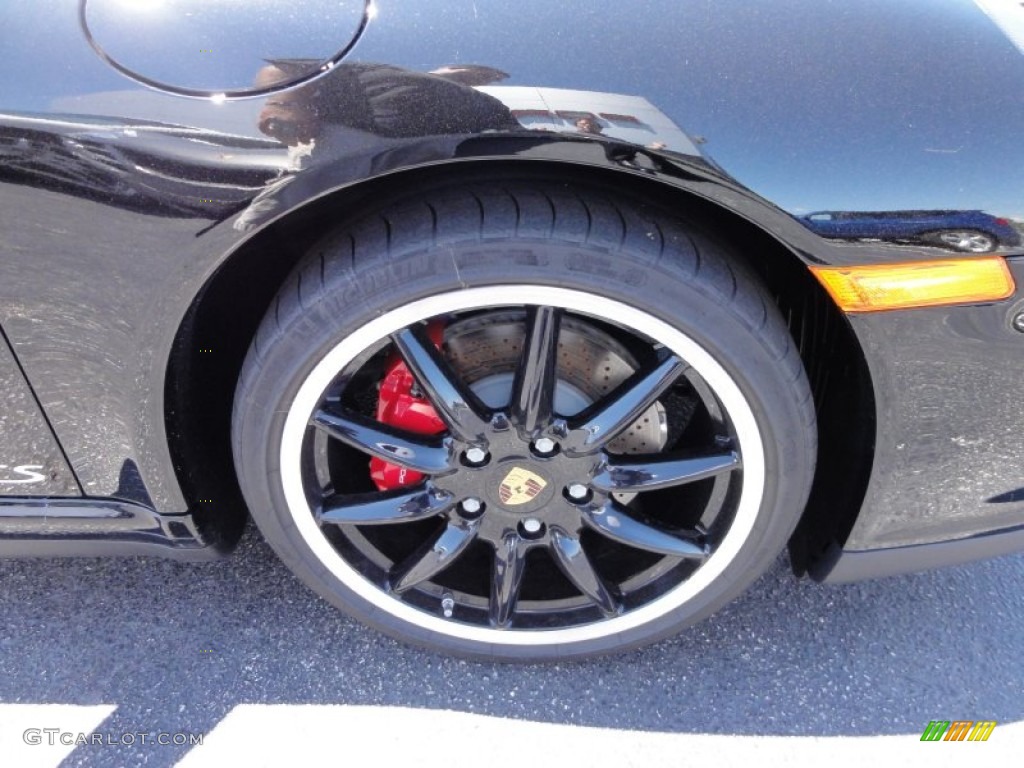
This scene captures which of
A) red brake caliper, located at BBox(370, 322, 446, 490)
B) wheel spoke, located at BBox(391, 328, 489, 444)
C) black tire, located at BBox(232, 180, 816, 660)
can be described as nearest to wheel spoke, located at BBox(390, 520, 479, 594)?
black tire, located at BBox(232, 180, 816, 660)

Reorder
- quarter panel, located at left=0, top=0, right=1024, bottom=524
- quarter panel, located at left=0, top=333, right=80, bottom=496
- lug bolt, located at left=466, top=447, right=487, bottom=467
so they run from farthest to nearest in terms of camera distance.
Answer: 1. lug bolt, located at left=466, top=447, right=487, bottom=467
2. quarter panel, located at left=0, top=333, right=80, bottom=496
3. quarter panel, located at left=0, top=0, right=1024, bottom=524

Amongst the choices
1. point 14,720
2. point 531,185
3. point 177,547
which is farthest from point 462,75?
point 14,720

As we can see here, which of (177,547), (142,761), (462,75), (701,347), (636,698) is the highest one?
(462,75)

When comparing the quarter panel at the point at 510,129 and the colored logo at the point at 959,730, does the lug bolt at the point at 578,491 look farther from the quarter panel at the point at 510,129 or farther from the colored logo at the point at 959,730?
the colored logo at the point at 959,730

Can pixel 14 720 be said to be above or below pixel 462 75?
below

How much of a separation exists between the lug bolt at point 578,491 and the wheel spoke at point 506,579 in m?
0.15

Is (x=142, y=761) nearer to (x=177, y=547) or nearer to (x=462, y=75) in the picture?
(x=177, y=547)

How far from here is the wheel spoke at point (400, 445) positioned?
59.5 inches

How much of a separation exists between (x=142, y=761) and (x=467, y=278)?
3.77 ft

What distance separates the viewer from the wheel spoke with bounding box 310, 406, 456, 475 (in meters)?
1.51

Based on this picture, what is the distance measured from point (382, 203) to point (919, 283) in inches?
33.4

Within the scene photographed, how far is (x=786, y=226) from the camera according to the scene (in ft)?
4.09

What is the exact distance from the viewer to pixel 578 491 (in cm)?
159

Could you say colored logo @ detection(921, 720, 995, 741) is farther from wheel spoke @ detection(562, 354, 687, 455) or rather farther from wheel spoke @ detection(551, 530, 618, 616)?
wheel spoke @ detection(562, 354, 687, 455)
